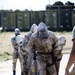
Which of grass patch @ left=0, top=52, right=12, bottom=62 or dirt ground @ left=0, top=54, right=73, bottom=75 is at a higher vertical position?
dirt ground @ left=0, top=54, right=73, bottom=75

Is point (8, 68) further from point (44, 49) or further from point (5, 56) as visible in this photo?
point (44, 49)

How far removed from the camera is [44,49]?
330 inches

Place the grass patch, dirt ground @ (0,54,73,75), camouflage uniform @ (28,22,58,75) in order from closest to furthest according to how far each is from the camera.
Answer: camouflage uniform @ (28,22,58,75)
dirt ground @ (0,54,73,75)
the grass patch

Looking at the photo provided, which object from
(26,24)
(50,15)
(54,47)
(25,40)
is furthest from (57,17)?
(54,47)

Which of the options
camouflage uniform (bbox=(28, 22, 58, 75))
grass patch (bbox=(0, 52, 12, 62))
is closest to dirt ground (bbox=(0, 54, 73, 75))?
grass patch (bbox=(0, 52, 12, 62))

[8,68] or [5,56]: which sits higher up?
[8,68]

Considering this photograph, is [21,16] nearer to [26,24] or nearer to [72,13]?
[26,24]

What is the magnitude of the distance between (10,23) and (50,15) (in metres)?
4.25

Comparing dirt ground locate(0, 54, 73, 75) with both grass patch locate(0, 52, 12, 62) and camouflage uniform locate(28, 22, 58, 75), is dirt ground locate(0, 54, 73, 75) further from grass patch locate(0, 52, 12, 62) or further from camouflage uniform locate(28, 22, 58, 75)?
camouflage uniform locate(28, 22, 58, 75)

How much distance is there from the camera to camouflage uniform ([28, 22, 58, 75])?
27.1 feet

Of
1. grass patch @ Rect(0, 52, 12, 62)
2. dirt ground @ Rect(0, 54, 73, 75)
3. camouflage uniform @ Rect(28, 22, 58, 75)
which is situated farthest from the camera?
grass patch @ Rect(0, 52, 12, 62)

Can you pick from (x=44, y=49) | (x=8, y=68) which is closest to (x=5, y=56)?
(x=8, y=68)

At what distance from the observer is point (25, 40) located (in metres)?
11.1

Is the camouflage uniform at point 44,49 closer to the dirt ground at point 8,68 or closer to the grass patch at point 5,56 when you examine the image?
the dirt ground at point 8,68
